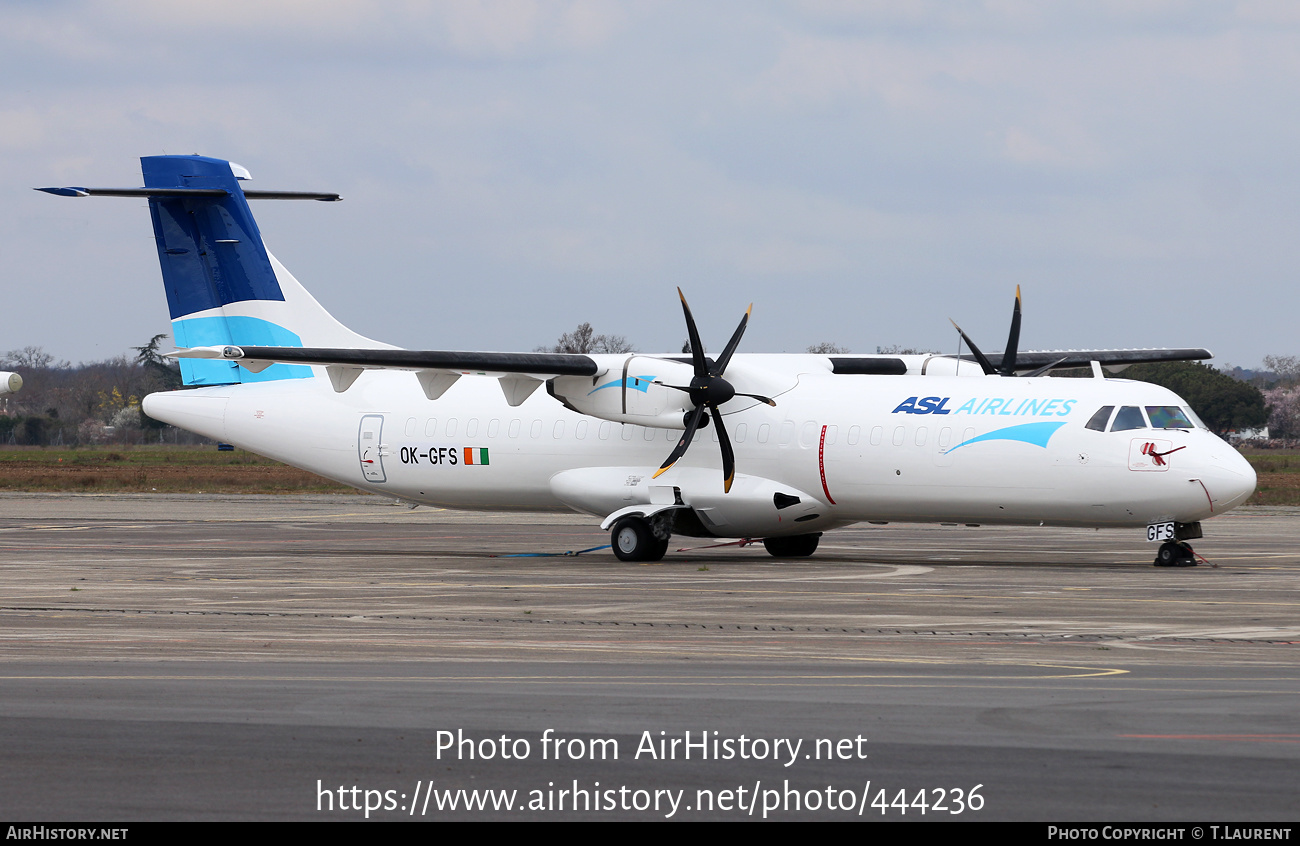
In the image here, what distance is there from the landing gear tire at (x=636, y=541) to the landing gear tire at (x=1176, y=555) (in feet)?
26.5

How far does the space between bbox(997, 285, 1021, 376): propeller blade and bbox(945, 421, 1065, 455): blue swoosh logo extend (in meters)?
4.51

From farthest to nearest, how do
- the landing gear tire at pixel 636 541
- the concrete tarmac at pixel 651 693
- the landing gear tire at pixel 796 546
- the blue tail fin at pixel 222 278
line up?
1. the blue tail fin at pixel 222 278
2. the landing gear tire at pixel 796 546
3. the landing gear tire at pixel 636 541
4. the concrete tarmac at pixel 651 693

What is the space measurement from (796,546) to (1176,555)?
6789mm

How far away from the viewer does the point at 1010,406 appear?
2322cm

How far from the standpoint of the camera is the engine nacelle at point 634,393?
81.6 ft

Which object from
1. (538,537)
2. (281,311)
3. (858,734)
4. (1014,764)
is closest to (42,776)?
(858,734)

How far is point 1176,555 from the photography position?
22.6 m

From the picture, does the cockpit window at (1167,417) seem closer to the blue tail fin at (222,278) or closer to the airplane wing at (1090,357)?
the airplane wing at (1090,357)

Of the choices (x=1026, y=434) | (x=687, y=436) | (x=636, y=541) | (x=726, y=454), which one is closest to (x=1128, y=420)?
(x=1026, y=434)

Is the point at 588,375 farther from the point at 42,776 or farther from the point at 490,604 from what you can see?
the point at 42,776

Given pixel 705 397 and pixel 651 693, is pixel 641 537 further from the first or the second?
pixel 651 693

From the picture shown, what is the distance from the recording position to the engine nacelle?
2488 centimetres

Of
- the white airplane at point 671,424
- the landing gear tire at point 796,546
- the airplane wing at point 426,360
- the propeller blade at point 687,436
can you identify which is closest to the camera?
the white airplane at point 671,424

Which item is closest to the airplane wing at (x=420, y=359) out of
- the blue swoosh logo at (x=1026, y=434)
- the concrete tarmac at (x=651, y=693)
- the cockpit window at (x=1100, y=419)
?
the concrete tarmac at (x=651, y=693)
